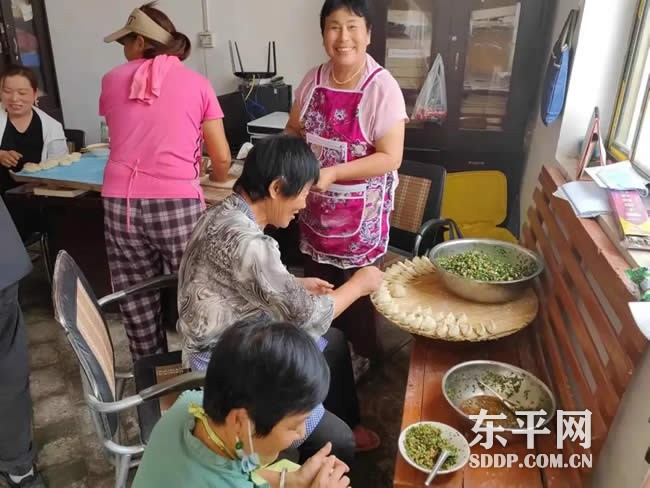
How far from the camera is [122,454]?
1.31 m

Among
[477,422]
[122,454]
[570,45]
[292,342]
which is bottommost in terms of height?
[122,454]

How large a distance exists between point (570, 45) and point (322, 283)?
53.3 inches

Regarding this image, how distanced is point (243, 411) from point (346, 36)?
121 cm

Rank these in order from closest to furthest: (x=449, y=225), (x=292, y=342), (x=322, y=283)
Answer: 1. (x=292, y=342)
2. (x=322, y=283)
3. (x=449, y=225)

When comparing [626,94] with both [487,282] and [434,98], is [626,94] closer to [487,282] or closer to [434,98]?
[487,282]

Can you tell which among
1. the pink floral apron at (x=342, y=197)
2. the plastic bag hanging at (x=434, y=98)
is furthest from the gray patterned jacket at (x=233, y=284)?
the plastic bag hanging at (x=434, y=98)

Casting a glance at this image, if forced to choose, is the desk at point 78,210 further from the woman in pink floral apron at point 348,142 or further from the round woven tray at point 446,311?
the round woven tray at point 446,311

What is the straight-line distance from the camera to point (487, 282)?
155 cm

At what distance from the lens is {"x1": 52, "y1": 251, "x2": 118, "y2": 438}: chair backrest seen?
1180 mm

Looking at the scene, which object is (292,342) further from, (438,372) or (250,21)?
(250,21)

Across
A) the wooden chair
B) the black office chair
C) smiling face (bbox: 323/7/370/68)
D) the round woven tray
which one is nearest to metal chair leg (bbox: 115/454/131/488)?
the wooden chair

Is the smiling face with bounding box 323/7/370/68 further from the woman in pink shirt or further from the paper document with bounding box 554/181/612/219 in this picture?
the paper document with bounding box 554/181/612/219

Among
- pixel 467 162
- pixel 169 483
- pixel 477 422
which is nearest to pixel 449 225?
pixel 467 162

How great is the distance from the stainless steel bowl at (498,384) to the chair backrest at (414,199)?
3.46 feet
